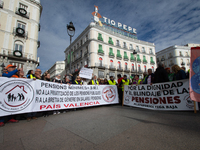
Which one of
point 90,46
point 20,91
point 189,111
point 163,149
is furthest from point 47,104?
point 90,46

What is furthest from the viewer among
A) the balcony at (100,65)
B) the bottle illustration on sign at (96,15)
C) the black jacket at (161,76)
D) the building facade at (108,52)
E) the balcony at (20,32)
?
the bottle illustration on sign at (96,15)

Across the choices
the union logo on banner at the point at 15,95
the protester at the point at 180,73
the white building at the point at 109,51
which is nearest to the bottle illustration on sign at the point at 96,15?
the white building at the point at 109,51

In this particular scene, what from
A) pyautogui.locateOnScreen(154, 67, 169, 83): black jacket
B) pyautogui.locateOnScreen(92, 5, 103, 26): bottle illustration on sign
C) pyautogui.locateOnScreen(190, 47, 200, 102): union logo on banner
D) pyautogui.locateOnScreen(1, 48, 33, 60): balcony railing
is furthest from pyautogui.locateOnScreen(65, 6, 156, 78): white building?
pyautogui.locateOnScreen(190, 47, 200, 102): union logo on banner

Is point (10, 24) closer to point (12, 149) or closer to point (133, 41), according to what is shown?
point (12, 149)

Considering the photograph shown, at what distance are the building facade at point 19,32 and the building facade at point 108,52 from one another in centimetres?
1138

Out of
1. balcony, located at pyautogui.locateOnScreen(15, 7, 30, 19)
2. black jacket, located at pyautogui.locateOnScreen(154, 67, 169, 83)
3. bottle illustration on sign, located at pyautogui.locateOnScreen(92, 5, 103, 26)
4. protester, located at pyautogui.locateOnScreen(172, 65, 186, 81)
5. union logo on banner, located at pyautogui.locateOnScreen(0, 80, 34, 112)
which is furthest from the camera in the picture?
bottle illustration on sign, located at pyautogui.locateOnScreen(92, 5, 103, 26)

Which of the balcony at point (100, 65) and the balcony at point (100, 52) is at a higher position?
the balcony at point (100, 52)

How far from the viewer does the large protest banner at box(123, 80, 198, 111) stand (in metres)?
3.50

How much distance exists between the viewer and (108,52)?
26.3 meters

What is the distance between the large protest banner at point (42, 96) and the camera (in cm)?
302

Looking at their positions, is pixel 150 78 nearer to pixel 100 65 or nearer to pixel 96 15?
pixel 100 65

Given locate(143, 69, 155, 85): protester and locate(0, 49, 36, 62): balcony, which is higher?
locate(0, 49, 36, 62): balcony

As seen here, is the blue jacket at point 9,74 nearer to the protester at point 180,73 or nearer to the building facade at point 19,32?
the protester at point 180,73

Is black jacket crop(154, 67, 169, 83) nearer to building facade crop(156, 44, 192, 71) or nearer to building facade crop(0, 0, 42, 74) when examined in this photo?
building facade crop(0, 0, 42, 74)
